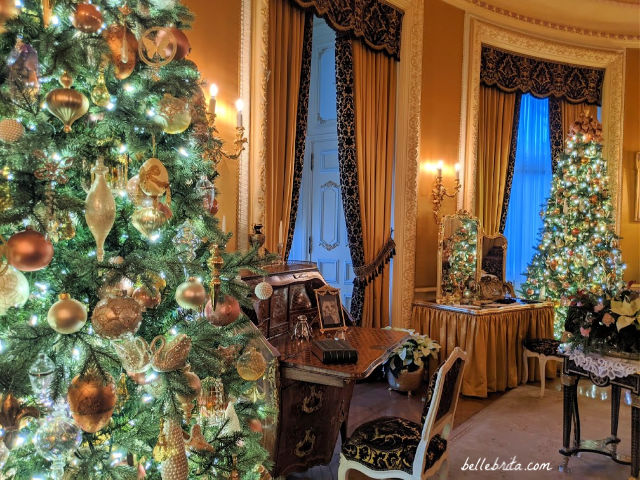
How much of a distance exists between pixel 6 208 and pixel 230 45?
8.94 feet

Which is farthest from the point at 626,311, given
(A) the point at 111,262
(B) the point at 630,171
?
(B) the point at 630,171

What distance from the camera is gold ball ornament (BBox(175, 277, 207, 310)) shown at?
144 centimetres

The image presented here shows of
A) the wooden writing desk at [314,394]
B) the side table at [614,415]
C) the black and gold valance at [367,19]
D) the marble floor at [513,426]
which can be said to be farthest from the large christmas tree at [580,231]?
the wooden writing desk at [314,394]

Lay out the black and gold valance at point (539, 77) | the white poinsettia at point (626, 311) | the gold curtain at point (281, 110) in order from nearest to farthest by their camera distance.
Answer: the white poinsettia at point (626, 311), the gold curtain at point (281, 110), the black and gold valance at point (539, 77)

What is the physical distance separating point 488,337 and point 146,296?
4.16m

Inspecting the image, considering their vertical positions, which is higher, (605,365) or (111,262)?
(111,262)

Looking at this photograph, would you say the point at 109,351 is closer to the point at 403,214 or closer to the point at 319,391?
the point at 319,391

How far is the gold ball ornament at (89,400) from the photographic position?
1187 mm

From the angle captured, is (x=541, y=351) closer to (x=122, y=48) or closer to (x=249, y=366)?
(x=249, y=366)

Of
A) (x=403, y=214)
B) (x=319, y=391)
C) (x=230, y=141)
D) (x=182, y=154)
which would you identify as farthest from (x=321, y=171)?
(x=182, y=154)

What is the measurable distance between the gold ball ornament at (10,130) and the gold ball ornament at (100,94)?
0.24 m

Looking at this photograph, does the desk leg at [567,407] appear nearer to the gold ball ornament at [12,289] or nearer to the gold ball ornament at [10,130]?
the gold ball ornament at [12,289]

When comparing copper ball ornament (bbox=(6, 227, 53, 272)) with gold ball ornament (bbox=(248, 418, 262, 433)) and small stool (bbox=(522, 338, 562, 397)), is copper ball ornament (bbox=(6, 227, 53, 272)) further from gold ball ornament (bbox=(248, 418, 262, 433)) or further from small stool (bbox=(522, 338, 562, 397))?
small stool (bbox=(522, 338, 562, 397))

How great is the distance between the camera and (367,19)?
15.4 feet
